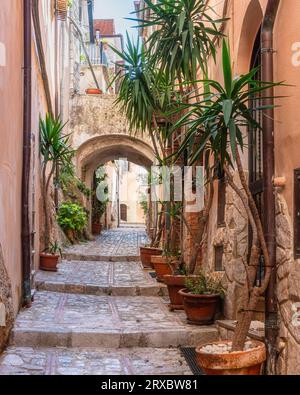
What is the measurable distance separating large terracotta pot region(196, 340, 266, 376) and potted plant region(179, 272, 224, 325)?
73.1 inches

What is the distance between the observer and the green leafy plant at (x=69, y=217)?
12.4m

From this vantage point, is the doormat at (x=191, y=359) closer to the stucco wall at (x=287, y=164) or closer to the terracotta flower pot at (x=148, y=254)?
the stucco wall at (x=287, y=164)

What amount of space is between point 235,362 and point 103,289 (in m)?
4.20

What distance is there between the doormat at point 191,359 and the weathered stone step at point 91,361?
0.14ft

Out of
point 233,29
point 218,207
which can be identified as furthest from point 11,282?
point 233,29

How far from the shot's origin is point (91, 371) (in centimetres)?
425

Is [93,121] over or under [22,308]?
over

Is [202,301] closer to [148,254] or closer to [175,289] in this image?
[175,289]

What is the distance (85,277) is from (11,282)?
10.7ft

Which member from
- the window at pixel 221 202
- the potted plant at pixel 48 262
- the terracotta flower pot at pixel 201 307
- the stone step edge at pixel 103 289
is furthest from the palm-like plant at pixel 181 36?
the potted plant at pixel 48 262

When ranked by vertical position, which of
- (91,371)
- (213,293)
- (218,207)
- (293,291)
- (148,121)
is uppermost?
(148,121)

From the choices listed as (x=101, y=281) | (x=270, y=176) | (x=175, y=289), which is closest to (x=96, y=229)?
(x=101, y=281)

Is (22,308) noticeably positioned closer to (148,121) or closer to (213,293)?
(213,293)

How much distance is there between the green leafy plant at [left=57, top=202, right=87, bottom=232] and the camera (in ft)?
40.7
